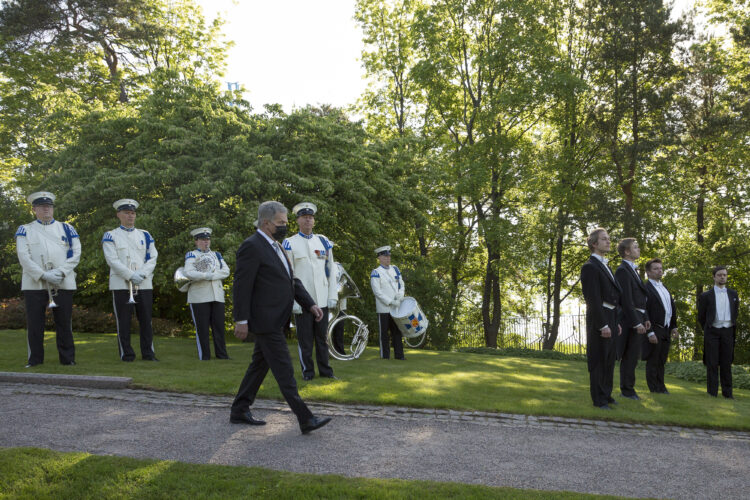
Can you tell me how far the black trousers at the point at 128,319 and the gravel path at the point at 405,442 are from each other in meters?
2.70

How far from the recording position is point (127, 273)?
972 centimetres

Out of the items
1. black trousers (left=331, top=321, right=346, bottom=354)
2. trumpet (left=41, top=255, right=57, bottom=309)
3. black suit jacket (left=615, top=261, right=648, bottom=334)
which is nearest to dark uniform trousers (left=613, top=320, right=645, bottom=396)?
black suit jacket (left=615, top=261, right=648, bottom=334)

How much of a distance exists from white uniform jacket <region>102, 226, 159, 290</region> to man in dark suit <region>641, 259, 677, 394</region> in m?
8.42

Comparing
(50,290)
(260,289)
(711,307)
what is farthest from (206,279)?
(711,307)

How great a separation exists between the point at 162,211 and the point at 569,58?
20198 millimetres

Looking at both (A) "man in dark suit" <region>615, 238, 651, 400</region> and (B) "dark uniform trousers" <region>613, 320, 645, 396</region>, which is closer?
(A) "man in dark suit" <region>615, 238, 651, 400</region>

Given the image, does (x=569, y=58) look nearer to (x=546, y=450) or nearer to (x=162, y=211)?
(x=162, y=211)

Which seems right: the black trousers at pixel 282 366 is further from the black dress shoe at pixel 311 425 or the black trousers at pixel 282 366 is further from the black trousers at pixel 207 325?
the black trousers at pixel 207 325

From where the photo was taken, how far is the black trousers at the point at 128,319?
984 cm

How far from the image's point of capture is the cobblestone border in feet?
21.6

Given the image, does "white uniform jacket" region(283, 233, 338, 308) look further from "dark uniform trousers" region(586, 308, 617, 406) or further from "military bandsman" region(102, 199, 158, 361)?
"dark uniform trousers" region(586, 308, 617, 406)

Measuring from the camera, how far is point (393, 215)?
18297 mm

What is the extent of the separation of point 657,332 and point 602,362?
104 inches

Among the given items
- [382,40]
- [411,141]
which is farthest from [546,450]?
[382,40]
